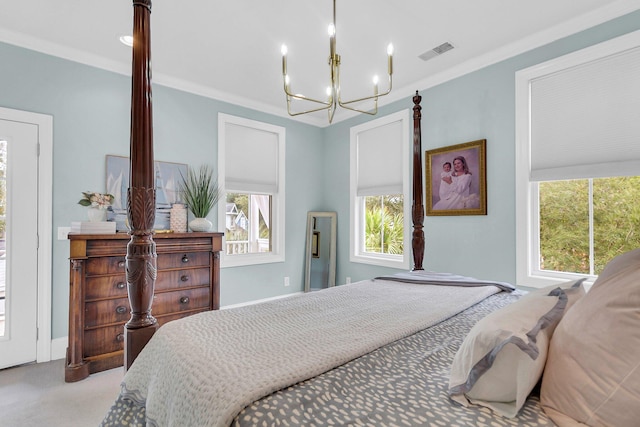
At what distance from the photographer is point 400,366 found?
2.95 ft

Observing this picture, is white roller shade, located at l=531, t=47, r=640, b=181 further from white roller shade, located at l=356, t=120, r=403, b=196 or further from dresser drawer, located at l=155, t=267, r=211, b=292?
dresser drawer, located at l=155, t=267, r=211, b=292

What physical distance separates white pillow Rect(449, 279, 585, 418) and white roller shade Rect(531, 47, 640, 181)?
7.19 feet

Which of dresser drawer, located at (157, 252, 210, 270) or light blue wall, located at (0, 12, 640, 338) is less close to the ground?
light blue wall, located at (0, 12, 640, 338)

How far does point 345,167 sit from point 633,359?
12.8 feet

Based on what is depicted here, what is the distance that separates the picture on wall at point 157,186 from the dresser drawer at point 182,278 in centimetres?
66

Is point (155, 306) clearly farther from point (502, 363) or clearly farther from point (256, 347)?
point (502, 363)

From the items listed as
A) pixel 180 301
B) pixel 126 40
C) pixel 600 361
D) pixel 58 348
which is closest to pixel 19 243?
pixel 58 348

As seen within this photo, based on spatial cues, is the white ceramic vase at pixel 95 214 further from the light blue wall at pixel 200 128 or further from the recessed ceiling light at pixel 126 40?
the recessed ceiling light at pixel 126 40

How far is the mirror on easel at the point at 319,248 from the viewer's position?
175 inches

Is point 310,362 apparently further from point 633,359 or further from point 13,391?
point 13,391

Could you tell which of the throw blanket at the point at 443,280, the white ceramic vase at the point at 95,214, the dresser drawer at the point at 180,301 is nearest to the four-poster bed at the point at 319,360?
the throw blanket at the point at 443,280

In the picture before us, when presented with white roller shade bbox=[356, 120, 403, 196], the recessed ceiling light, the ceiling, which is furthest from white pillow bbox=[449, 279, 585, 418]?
the recessed ceiling light

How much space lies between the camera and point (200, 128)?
140 inches

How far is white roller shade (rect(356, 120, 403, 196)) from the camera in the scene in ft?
12.2
